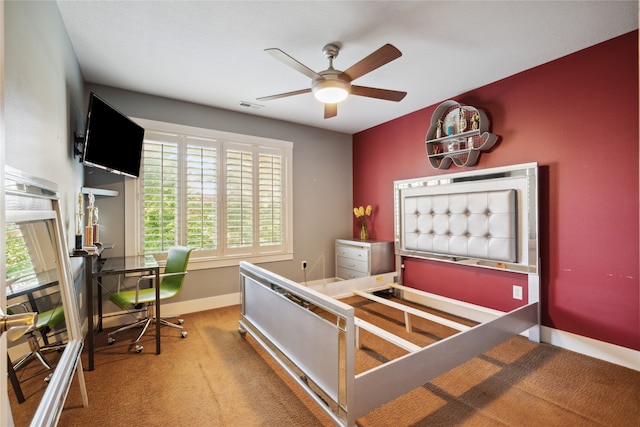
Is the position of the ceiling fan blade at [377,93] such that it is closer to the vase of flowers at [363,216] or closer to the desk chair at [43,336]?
the vase of flowers at [363,216]

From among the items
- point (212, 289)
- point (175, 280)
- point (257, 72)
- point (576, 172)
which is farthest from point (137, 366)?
point (576, 172)

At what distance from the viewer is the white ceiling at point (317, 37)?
73.6 inches

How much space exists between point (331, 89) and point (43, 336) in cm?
213

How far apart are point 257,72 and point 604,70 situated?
2770mm

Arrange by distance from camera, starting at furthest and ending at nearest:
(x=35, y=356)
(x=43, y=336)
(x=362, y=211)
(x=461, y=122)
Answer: (x=362, y=211) < (x=461, y=122) < (x=43, y=336) < (x=35, y=356)

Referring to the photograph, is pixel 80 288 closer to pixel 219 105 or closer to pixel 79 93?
pixel 79 93

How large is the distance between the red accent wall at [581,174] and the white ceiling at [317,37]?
0.20m

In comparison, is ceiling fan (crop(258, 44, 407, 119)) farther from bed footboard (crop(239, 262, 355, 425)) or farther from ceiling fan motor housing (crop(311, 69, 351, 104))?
bed footboard (crop(239, 262, 355, 425))

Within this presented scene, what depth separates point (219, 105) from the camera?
3.49 meters

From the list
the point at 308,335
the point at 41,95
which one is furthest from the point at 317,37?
the point at 308,335

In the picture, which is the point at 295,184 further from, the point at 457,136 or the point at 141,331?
the point at 141,331

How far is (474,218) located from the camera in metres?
2.91

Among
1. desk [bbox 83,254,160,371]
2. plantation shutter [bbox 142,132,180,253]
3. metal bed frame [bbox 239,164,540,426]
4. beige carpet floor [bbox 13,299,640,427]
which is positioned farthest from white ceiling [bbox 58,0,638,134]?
beige carpet floor [bbox 13,299,640,427]

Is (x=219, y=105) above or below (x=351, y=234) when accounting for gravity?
above
